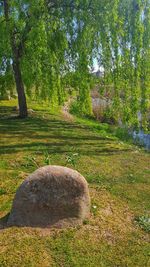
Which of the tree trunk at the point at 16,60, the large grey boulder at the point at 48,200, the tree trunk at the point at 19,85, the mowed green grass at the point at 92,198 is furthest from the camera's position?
the tree trunk at the point at 19,85

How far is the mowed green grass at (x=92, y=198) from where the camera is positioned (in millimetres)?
7109

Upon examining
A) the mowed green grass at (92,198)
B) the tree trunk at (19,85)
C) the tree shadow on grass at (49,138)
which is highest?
the tree trunk at (19,85)

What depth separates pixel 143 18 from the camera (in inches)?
684

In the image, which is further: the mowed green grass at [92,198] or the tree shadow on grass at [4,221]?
the tree shadow on grass at [4,221]

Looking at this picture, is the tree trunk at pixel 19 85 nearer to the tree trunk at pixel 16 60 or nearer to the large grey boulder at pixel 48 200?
the tree trunk at pixel 16 60

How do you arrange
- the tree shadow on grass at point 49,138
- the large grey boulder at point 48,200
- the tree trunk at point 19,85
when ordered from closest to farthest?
the large grey boulder at point 48,200
the tree shadow on grass at point 49,138
the tree trunk at point 19,85

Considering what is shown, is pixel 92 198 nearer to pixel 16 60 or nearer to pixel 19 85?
pixel 16 60

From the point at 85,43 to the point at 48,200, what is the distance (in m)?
11.2

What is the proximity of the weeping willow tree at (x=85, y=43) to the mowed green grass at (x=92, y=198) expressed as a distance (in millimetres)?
2432

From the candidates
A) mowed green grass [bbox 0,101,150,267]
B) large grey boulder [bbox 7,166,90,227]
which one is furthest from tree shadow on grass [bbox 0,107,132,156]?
large grey boulder [bbox 7,166,90,227]

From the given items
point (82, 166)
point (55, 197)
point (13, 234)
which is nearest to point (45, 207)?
point (55, 197)

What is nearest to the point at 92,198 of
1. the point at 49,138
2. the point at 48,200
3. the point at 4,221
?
the point at 48,200

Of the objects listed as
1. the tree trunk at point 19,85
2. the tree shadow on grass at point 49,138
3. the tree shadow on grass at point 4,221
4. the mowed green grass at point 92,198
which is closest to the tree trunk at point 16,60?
the tree trunk at point 19,85

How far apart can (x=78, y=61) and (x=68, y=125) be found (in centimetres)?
403
